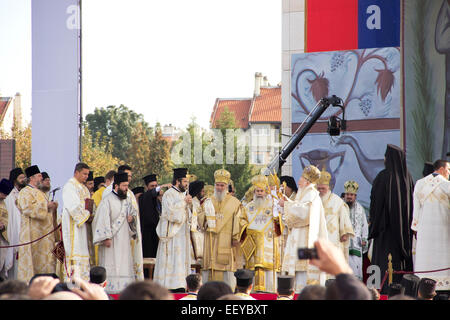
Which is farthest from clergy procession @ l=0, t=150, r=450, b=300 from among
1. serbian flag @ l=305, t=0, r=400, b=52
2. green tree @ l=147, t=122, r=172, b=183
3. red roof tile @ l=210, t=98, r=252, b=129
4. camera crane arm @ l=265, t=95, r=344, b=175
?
red roof tile @ l=210, t=98, r=252, b=129

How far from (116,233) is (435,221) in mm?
4431

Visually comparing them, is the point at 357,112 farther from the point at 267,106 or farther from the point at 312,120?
the point at 267,106

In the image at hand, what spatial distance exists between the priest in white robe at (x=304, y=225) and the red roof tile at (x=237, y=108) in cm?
4479

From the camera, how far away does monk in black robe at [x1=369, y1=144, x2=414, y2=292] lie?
9375mm

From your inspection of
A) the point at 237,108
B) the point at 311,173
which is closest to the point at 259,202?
the point at 311,173

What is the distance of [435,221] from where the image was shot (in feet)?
30.7

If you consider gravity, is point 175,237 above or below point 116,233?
below

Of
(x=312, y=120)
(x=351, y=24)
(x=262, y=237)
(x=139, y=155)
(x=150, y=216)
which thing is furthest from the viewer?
(x=139, y=155)

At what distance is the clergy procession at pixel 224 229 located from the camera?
9.35 meters

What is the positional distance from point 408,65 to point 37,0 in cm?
700

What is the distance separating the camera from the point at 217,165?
120 feet
